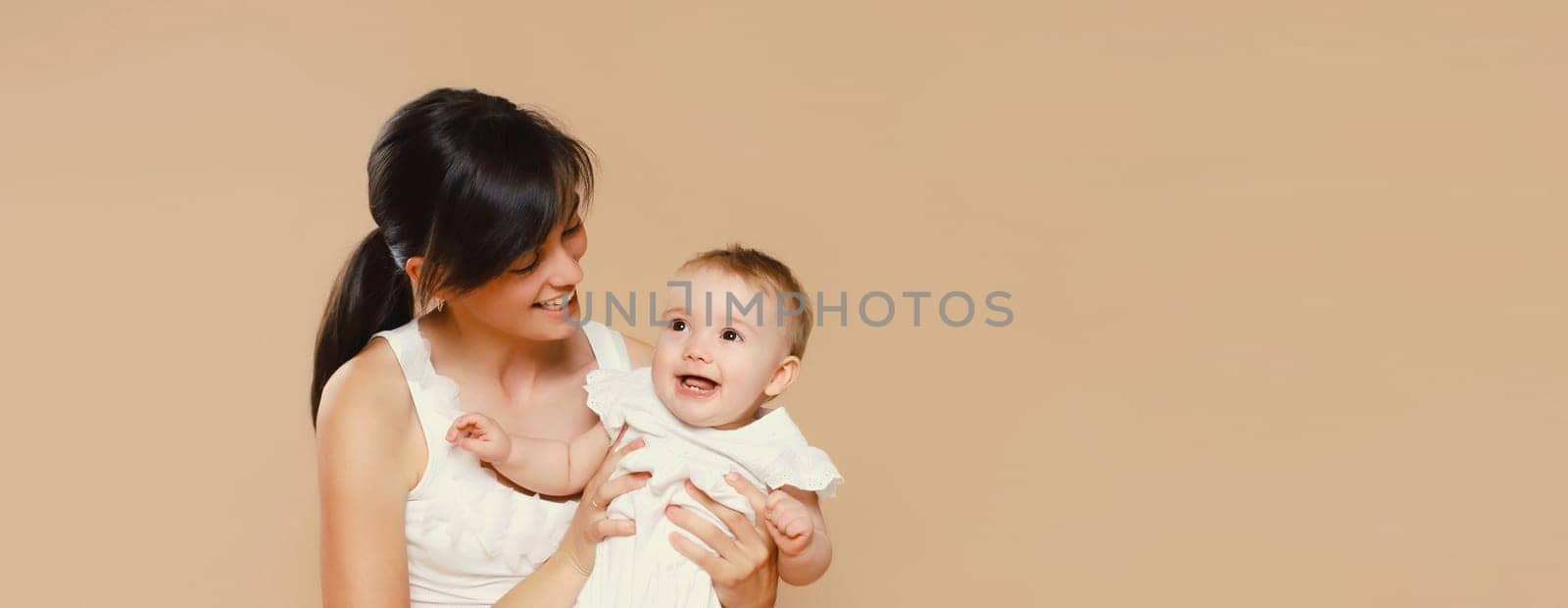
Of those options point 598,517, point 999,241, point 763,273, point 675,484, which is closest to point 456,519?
point 598,517

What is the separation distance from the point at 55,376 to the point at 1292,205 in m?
3.49

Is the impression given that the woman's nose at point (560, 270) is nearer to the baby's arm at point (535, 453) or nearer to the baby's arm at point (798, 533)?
the baby's arm at point (535, 453)

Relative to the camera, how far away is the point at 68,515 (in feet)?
12.5

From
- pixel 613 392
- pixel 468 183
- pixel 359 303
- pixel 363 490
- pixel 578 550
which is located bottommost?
pixel 578 550

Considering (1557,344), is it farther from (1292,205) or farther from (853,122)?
(853,122)

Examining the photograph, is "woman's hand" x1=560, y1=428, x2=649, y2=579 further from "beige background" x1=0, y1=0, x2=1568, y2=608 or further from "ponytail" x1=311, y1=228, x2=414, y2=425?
"beige background" x1=0, y1=0, x2=1568, y2=608

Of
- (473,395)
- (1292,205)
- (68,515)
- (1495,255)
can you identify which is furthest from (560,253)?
(1495,255)

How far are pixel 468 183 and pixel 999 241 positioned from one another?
2137 mm

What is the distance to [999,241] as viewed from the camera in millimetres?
3998

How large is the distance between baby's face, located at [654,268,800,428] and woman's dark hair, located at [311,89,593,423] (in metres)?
0.25

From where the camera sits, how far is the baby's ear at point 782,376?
2.36m

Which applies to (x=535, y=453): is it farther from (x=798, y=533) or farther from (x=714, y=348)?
(x=798, y=533)

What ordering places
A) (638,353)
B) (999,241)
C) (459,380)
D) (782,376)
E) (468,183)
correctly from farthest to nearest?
(999,241) → (638,353) → (459,380) → (782,376) → (468,183)

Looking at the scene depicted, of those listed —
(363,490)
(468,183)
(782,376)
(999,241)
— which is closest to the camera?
(468,183)
